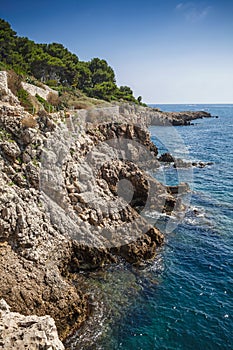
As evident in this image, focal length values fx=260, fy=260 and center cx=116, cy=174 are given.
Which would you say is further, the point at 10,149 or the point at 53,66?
the point at 53,66

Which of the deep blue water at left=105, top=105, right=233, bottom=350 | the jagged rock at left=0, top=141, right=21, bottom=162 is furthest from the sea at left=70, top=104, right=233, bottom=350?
the jagged rock at left=0, top=141, right=21, bottom=162

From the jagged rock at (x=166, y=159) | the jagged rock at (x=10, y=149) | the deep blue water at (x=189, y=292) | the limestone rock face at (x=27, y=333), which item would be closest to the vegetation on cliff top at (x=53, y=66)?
the jagged rock at (x=166, y=159)

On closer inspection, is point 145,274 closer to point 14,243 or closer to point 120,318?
point 120,318

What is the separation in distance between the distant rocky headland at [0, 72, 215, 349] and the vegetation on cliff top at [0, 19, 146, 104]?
28.8m

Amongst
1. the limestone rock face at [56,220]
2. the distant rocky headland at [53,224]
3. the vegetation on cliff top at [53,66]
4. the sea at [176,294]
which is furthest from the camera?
the vegetation on cliff top at [53,66]

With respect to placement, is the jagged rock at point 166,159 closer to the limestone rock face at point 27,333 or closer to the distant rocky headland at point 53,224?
the distant rocky headland at point 53,224

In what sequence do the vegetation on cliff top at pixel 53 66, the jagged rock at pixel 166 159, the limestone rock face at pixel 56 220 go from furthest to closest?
the vegetation on cliff top at pixel 53 66, the jagged rock at pixel 166 159, the limestone rock face at pixel 56 220

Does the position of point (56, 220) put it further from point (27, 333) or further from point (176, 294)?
point (176, 294)

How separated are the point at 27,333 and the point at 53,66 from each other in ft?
209

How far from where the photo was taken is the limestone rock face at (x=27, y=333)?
29.4 feet

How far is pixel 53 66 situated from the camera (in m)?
63.0

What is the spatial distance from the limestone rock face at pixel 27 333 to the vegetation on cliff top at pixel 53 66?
137 feet

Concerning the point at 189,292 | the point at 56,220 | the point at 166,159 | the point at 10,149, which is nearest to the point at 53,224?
the point at 56,220

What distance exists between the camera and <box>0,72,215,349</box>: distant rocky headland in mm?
13695
